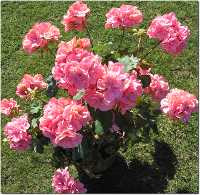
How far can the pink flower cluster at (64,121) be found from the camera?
2.56m

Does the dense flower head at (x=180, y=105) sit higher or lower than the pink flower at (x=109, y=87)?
lower

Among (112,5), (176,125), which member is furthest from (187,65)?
(112,5)

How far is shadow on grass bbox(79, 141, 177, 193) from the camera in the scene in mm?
3791

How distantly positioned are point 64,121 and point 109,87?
30 centimetres

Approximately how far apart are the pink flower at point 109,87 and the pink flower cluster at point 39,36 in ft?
1.99

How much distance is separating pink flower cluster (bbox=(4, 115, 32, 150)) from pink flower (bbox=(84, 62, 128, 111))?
73 centimetres

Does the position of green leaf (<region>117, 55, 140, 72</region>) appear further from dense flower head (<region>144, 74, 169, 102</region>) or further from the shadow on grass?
the shadow on grass

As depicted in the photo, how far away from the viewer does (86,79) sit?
243 cm

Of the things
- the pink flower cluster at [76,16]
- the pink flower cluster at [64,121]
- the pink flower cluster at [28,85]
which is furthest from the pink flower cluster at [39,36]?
the pink flower cluster at [64,121]

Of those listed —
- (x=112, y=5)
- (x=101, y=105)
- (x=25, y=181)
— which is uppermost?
(x=101, y=105)

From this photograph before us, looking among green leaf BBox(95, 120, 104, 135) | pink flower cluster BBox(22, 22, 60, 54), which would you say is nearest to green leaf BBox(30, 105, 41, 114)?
pink flower cluster BBox(22, 22, 60, 54)

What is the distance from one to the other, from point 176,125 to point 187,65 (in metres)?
0.78

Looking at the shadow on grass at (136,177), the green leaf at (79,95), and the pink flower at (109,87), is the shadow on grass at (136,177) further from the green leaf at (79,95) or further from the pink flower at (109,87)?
the pink flower at (109,87)

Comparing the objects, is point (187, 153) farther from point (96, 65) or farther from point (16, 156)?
point (96, 65)
